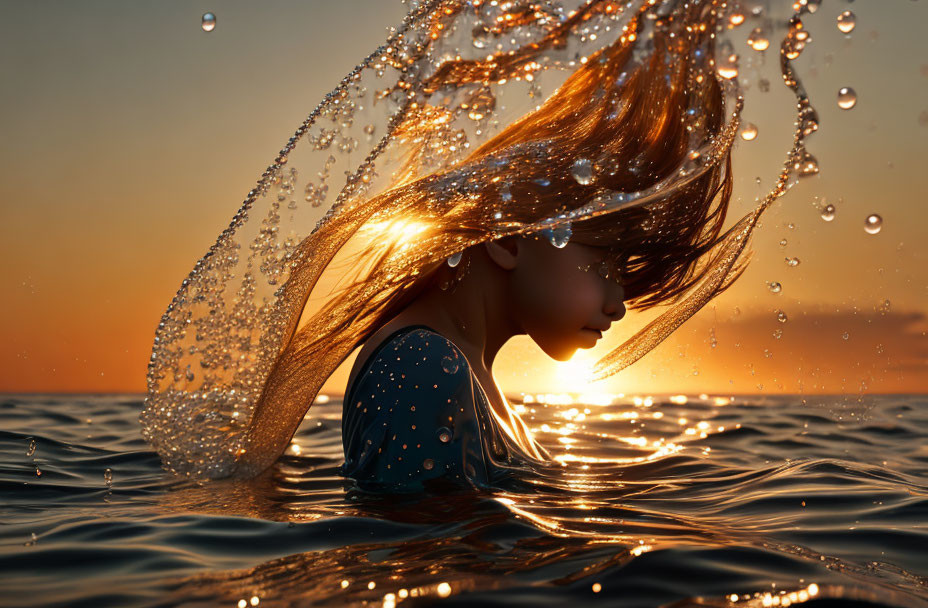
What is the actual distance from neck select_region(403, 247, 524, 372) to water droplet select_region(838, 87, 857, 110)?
1.15m

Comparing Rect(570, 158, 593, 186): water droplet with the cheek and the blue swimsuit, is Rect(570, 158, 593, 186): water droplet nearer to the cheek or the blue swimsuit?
the cheek

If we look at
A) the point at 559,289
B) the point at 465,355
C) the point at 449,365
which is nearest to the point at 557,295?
the point at 559,289

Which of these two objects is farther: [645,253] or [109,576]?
[645,253]

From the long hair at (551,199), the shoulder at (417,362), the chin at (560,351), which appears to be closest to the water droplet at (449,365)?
the shoulder at (417,362)

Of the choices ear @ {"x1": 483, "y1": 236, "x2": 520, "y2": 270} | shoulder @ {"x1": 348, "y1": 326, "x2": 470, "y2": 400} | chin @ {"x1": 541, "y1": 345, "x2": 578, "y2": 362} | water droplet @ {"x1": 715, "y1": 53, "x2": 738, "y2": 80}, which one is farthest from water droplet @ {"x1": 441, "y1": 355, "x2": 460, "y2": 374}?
water droplet @ {"x1": 715, "y1": 53, "x2": 738, "y2": 80}

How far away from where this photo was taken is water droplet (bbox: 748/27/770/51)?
2.01m

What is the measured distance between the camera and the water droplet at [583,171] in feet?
8.12

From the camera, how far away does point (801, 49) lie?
2113mm

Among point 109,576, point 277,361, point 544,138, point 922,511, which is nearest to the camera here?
point 109,576

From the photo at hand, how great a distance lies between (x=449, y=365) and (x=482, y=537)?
2.43ft

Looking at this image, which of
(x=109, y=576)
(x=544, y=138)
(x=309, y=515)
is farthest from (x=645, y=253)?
(x=109, y=576)

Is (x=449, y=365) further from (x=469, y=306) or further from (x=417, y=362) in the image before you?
(x=469, y=306)

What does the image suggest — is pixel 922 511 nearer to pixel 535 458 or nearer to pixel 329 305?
pixel 535 458

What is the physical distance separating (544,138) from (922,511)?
150 cm
